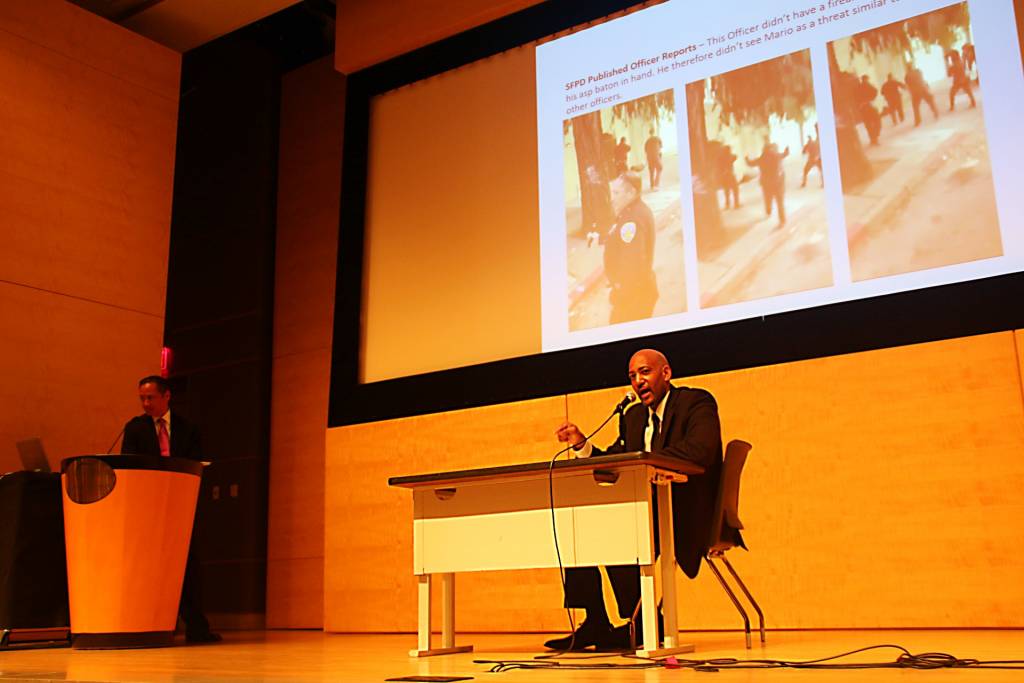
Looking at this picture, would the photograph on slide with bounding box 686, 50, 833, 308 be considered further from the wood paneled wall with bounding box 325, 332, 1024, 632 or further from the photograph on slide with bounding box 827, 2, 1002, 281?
the wood paneled wall with bounding box 325, 332, 1024, 632

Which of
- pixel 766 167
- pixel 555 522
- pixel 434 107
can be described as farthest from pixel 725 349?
pixel 434 107

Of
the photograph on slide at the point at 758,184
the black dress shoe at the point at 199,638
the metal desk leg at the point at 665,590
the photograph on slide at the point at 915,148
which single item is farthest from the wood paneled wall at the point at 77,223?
the photograph on slide at the point at 915,148

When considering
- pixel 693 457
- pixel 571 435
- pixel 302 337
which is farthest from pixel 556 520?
pixel 302 337

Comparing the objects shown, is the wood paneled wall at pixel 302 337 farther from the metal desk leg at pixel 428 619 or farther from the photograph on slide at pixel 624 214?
the metal desk leg at pixel 428 619

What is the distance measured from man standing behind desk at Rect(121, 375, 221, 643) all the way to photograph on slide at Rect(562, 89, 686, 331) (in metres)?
2.09

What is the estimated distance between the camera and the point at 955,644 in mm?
3256

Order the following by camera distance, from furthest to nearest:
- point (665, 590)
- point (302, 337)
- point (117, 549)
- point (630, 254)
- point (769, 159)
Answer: point (302, 337) → point (630, 254) → point (769, 159) → point (117, 549) → point (665, 590)

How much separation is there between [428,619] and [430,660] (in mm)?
264

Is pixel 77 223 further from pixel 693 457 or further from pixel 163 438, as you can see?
pixel 693 457

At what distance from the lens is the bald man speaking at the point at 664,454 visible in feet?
11.0

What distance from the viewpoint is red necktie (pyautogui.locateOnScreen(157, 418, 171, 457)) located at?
4738 millimetres

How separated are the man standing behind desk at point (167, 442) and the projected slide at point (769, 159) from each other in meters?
2.00

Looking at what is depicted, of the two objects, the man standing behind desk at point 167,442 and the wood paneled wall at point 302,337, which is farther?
the wood paneled wall at point 302,337

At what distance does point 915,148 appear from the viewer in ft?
14.7
